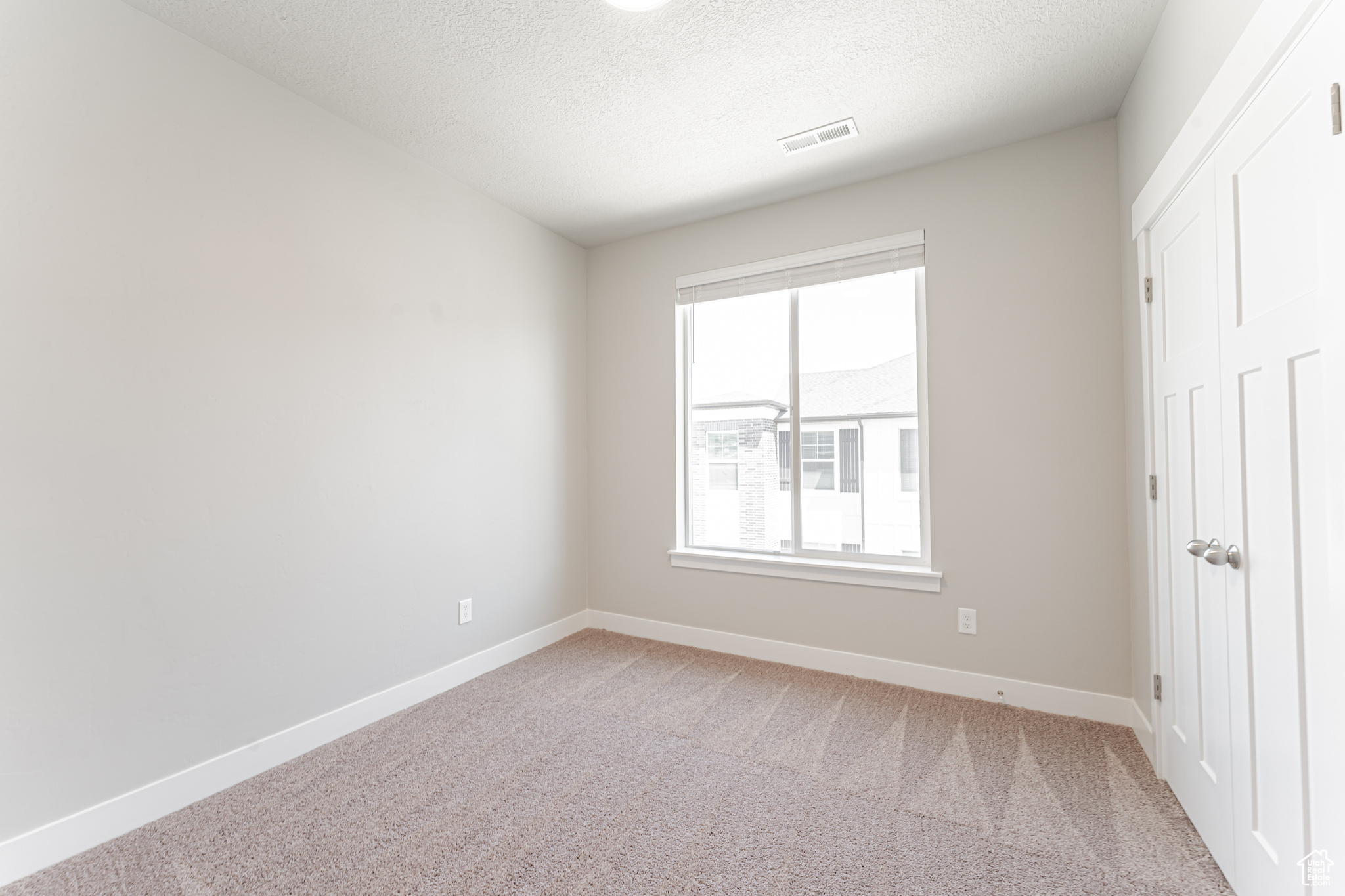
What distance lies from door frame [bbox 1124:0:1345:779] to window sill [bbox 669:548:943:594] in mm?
900

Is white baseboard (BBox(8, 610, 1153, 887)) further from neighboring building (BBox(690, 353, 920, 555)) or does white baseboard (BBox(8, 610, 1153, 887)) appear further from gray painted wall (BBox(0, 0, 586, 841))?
neighboring building (BBox(690, 353, 920, 555))

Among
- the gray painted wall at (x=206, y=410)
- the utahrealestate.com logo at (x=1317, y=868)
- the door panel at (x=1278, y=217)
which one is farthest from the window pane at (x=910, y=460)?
the gray painted wall at (x=206, y=410)

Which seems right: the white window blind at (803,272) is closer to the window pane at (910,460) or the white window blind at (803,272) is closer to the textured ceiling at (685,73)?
the textured ceiling at (685,73)

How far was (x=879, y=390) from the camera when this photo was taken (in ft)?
10.0

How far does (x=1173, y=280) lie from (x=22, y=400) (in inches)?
141

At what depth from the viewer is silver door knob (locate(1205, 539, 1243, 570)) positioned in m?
1.43

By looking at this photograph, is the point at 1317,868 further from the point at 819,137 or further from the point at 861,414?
the point at 819,137

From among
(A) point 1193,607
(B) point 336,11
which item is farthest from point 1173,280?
(B) point 336,11

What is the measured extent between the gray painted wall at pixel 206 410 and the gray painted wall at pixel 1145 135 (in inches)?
118

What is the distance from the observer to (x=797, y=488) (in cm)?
332

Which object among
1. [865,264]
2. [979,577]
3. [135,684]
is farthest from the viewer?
[865,264]

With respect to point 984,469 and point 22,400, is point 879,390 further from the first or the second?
point 22,400

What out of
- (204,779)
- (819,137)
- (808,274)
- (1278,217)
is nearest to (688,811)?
(204,779)

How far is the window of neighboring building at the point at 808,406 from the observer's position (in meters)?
2.99
